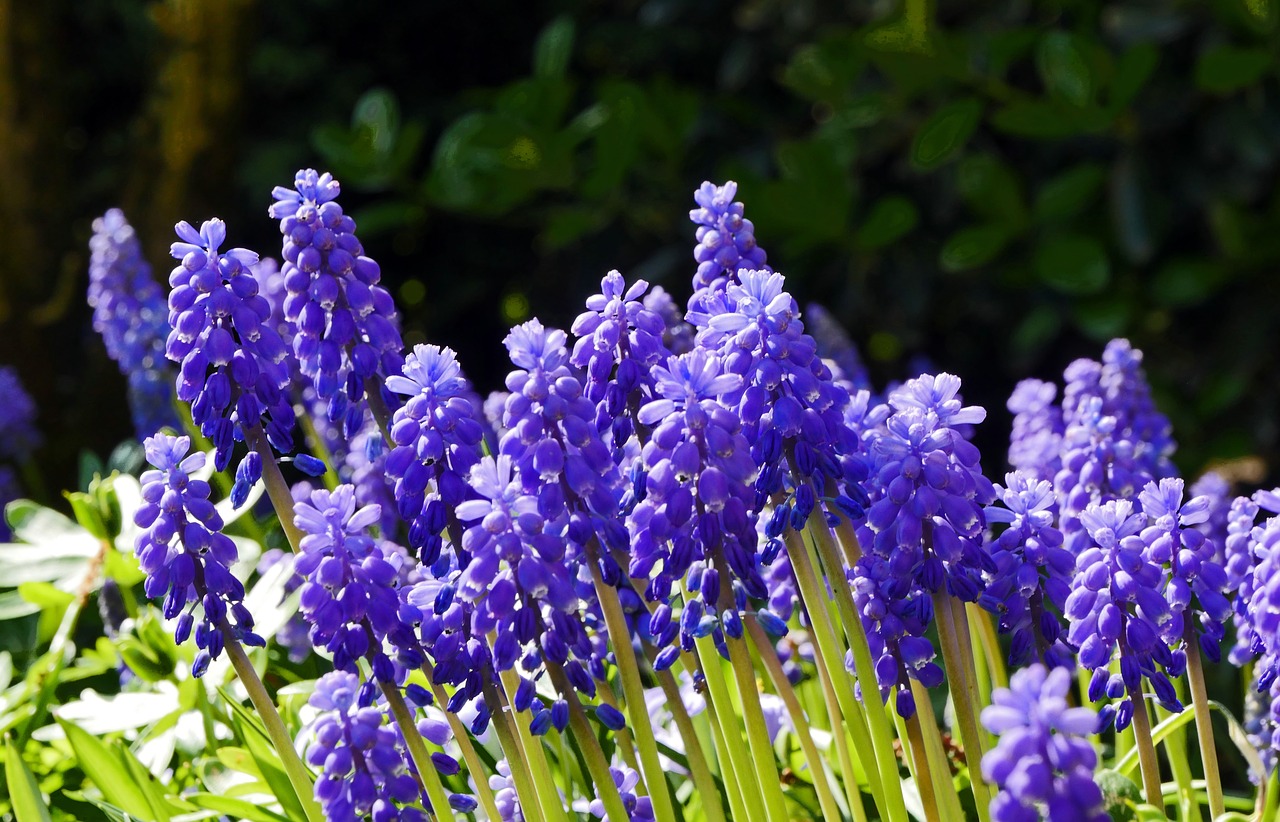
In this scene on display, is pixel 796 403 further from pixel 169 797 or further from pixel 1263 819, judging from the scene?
pixel 169 797

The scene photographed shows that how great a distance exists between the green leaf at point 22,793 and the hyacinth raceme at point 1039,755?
1576mm

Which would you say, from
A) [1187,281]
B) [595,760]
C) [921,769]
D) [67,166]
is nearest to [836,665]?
[921,769]

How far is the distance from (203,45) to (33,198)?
3.77 feet

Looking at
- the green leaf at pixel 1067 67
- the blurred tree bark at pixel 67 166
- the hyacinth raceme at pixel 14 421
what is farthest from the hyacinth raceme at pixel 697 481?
the blurred tree bark at pixel 67 166

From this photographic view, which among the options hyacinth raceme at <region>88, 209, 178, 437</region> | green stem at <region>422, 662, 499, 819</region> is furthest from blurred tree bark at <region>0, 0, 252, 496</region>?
green stem at <region>422, 662, 499, 819</region>

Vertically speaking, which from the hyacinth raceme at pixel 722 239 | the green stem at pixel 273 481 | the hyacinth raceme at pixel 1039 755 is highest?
the hyacinth raceme at pixel 722 239

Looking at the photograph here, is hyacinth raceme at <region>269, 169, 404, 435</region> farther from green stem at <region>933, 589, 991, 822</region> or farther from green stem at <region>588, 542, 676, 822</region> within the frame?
green stem at <region>933, 589, 991, 822</region>

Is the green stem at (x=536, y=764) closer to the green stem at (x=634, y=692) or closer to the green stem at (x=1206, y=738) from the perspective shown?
the green stem at (x=634, y=692)

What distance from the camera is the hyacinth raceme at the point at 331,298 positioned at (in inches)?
80.8

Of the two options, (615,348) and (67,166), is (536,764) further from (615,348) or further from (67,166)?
(67,166)

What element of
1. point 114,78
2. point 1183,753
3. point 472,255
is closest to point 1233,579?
point 1183,753

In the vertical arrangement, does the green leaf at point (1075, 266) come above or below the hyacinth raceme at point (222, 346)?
above

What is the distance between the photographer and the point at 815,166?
229 inches

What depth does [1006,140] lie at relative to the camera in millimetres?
6699
